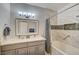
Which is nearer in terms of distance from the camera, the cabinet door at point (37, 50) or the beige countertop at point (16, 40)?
the beige countertop at point (16, 40)

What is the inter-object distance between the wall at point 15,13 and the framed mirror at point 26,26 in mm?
71

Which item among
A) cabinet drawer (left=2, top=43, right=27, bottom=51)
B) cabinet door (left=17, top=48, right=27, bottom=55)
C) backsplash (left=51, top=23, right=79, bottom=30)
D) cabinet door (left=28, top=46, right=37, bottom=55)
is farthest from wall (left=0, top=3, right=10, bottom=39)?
backsplash (left=51, top=23, right=79, bottom=30)

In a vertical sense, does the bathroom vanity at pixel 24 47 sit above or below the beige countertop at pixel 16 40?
below

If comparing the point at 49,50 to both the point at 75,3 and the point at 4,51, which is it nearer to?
the point at 4,51

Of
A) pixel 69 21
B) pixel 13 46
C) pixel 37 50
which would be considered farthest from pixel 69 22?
pixel 13 46

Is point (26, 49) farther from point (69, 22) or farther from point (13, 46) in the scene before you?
point (69, 22)

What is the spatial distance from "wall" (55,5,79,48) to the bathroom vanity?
290 mm

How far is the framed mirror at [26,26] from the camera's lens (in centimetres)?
151

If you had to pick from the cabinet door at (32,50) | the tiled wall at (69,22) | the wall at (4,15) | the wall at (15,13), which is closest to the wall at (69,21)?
the tiled wall at (69,22)

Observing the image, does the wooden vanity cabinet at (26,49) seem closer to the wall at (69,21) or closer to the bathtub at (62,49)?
the bathtub at (62,49)

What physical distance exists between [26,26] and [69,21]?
65 centimetres

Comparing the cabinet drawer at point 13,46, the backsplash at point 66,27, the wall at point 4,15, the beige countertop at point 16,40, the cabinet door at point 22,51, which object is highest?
the wall at point 4,15

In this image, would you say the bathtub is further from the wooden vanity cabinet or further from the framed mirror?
the framed mirror
